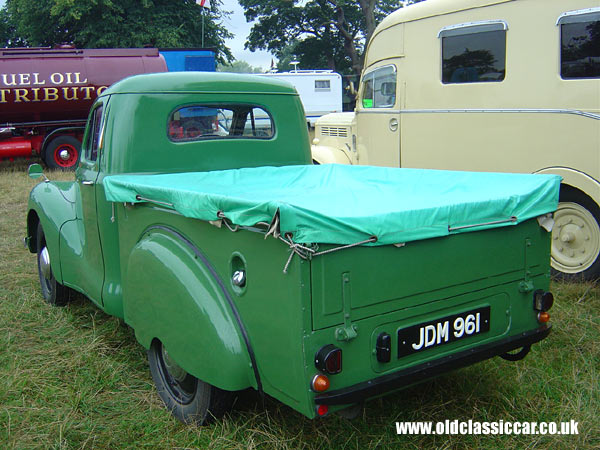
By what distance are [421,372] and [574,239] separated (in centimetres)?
332

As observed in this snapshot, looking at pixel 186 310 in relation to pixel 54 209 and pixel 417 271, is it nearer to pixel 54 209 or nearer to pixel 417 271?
pixel 417 271

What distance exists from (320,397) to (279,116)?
2.39 metres

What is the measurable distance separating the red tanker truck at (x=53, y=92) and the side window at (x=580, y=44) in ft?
35.9

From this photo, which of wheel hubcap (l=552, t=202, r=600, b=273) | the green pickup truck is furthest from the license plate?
wheel hubcap (l=552, t=202, r=600, b=273)

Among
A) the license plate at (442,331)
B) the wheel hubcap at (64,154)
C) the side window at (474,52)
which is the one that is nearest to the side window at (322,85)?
the wheel hubcap at (64,154)

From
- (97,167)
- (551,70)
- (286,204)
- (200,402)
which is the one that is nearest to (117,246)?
(97,167)

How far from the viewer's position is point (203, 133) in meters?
3.93

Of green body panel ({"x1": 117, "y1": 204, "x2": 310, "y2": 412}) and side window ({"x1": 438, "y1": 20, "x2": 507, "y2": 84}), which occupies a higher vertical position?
side window ({"x1": 438, "y1": 20, "x2": 507, "y2": 84})

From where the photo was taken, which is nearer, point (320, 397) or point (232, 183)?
point (320, 397)

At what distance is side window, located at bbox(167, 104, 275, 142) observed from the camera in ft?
12.5

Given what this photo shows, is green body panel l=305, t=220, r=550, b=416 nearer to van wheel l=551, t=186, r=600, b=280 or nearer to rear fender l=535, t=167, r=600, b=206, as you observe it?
rear fender l=535, t=167, r=600, b=206

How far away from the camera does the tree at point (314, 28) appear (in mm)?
36406

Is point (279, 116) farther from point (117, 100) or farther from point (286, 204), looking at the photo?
point (286, 204)

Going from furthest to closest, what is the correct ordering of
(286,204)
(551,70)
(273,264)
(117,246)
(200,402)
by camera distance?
(551,70) → (117,246) → (200,402) → (273,264) → (286,204)
